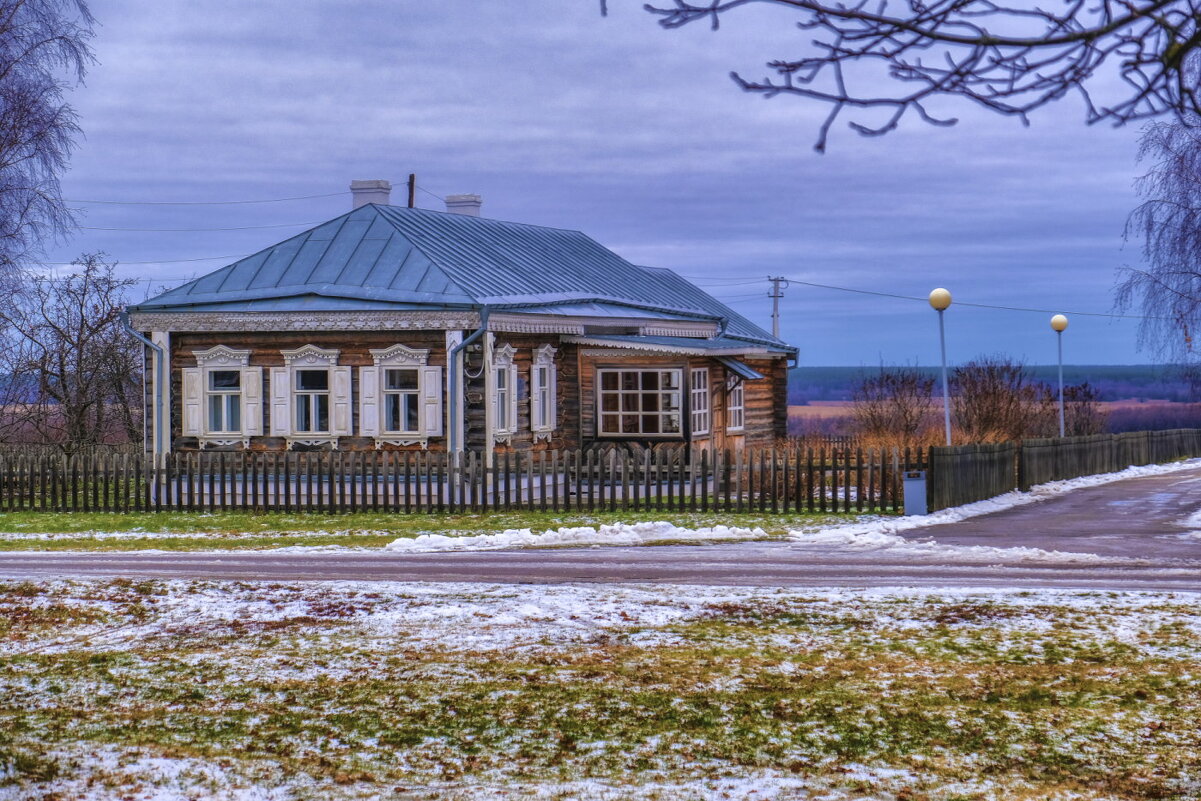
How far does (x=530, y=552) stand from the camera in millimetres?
19484

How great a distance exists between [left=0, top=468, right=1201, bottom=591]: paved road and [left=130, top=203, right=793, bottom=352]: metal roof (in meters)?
9.52

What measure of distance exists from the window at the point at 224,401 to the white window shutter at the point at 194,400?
7.3 inches

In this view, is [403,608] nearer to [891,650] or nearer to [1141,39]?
[891,650]

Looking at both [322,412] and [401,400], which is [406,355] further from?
[322,412]

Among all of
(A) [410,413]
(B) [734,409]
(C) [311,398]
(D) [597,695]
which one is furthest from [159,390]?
(D) [597,695]

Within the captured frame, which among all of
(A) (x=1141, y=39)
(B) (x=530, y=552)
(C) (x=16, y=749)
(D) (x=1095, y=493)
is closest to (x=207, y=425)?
(B) (x=530, y=552)

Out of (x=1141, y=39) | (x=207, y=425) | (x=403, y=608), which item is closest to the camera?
A: (x=1141, y=39)

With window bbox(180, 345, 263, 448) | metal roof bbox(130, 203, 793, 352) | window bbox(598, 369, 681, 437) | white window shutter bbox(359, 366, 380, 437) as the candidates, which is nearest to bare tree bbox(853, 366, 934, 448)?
metal roof bbox(130, 203, 793, 352)

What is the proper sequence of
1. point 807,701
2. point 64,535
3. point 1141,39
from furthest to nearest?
point 64,535 < point 807,701 < point 1141,39

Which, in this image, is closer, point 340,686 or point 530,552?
point 340,686

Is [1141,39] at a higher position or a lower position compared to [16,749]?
higher

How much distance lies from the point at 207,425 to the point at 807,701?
22.0 meters

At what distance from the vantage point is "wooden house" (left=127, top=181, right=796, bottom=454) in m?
27.6

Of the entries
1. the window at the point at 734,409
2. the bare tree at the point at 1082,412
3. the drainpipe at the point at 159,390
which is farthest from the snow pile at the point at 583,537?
the bare tree at the point at 1082,412
